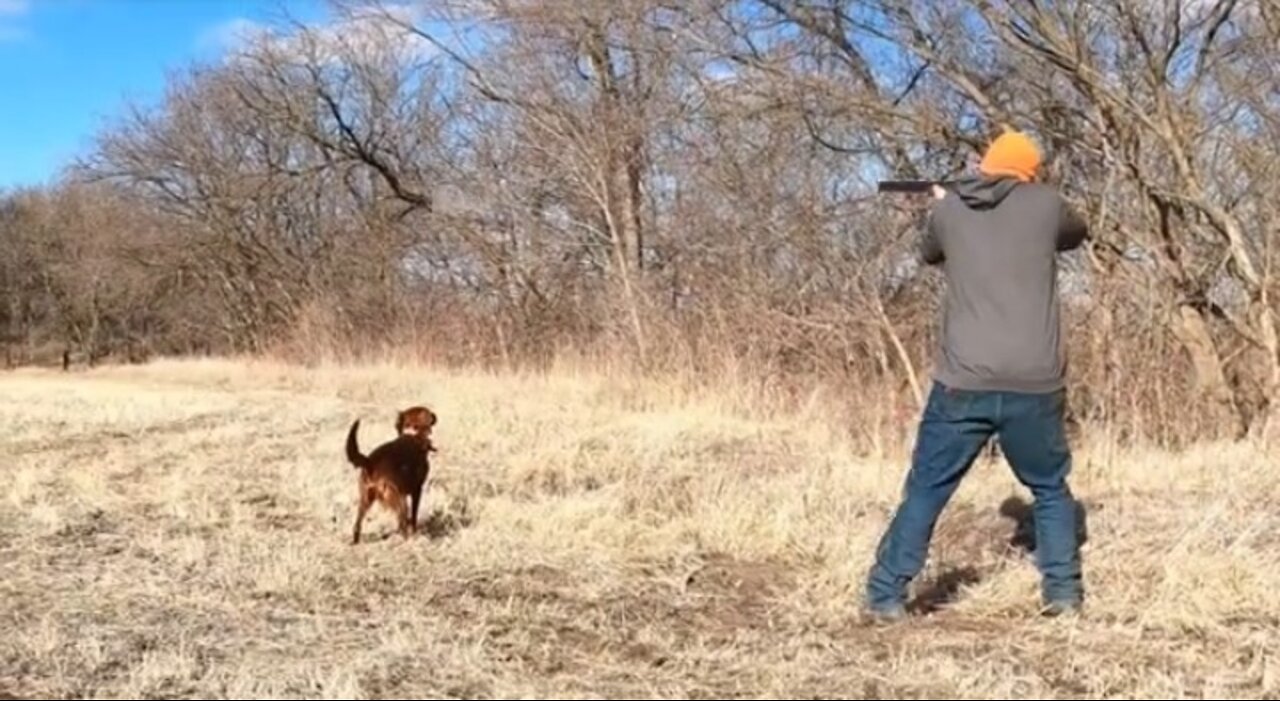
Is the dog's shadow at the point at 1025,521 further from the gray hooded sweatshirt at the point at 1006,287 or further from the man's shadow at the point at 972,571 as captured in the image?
the gray hooded sweatshirt at the point at 1006,287

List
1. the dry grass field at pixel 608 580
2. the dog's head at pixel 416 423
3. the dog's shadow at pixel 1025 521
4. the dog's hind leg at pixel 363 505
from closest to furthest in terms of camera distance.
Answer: the dry grass field at pixel 608 580, the dog's shadow at pixel 1025 521, the dog's hind leg at pixel 363 505, the dog's head at pixel 416 423

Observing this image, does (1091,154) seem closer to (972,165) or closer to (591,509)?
(972,165)

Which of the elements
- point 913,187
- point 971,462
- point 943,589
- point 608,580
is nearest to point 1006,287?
point 971,462

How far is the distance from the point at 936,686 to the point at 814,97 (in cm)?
985

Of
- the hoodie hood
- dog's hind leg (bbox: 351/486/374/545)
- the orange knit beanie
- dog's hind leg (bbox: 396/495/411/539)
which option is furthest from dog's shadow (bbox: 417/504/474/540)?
the orange knit beanie

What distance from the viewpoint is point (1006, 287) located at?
4.60 metres

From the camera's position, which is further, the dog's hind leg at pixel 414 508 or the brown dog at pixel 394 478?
the dog's hind leg at pixel 414 508

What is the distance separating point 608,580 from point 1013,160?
2366 millimetres

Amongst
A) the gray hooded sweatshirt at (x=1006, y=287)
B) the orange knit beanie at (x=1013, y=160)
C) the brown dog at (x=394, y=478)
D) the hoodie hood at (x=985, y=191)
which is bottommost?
the brown dog at (x=394, y=478)

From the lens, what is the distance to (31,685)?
397cm

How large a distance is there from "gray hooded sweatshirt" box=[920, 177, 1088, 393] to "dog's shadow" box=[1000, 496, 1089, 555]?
1.31 meters

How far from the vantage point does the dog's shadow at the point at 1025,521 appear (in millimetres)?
A: 5914

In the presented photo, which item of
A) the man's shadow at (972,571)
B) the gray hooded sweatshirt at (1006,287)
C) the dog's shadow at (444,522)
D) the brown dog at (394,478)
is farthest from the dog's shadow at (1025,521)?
the brown dog at (394,478)

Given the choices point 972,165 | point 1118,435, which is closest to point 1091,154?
point 972,165
